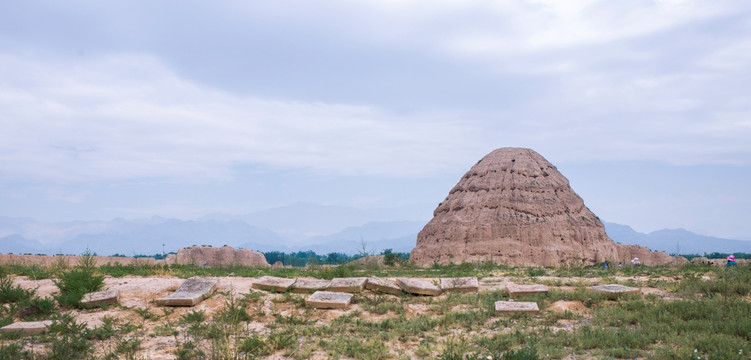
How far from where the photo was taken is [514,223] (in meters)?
24.3

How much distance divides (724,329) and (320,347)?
4.99 metres

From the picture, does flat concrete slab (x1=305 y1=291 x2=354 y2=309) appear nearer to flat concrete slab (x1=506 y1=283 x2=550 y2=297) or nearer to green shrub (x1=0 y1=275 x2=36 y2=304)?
flat concrete slab (x1=506 y1=283 x2=550 y2=297)

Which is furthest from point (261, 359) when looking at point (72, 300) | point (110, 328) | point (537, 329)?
point (72, 300)

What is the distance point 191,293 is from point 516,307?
5.67 meters

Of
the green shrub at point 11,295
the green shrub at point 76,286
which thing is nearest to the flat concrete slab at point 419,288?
the green shrub at point 76,286

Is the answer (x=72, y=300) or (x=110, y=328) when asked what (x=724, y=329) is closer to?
(x=110, y=328)

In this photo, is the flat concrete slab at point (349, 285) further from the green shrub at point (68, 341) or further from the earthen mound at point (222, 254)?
the earthen mound at point (222, 254)

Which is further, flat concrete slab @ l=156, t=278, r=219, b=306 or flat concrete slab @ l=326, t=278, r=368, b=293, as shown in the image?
flat concrete slab @ l=326, t=278, r=368, b=293

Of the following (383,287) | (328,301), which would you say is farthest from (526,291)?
(328,301)

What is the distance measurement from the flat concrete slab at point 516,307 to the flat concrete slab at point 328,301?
8.34ft

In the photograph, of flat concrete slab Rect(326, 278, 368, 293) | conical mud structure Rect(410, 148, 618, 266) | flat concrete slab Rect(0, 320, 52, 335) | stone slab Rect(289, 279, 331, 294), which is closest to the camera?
flat concrete slab Rect(0, 320, 52, 335)

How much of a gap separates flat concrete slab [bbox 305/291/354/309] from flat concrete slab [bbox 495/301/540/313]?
2.54 meters

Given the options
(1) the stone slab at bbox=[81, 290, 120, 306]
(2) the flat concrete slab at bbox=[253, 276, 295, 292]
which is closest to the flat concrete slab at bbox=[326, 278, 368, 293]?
(2) the flat concrete slab at bbox=[253, 276, 295, 292]

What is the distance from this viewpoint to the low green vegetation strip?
5504 millimetres
